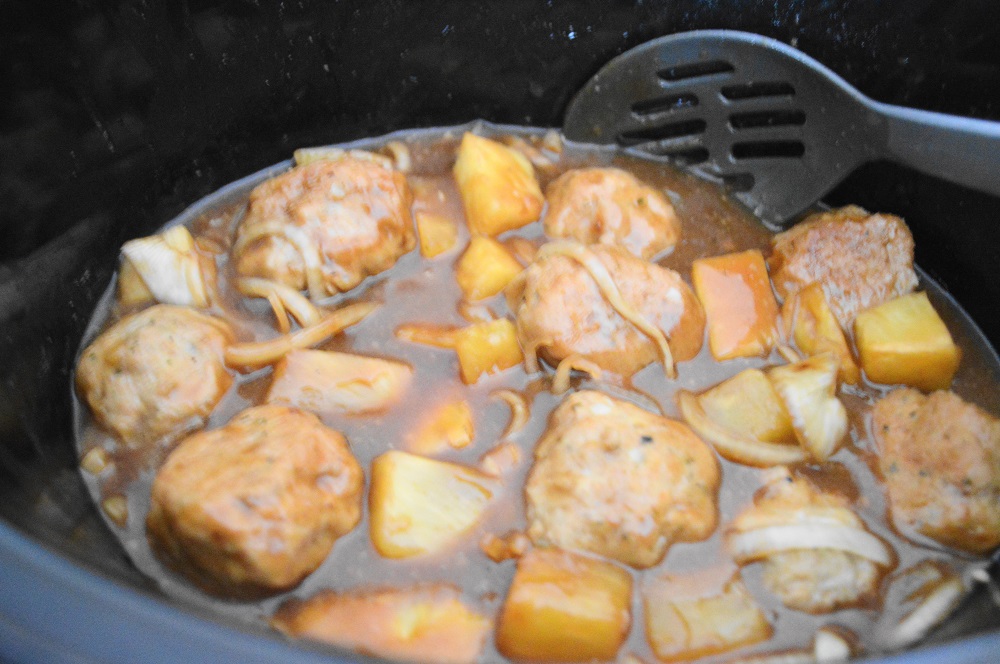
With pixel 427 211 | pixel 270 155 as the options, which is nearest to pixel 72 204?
pixel 270 155

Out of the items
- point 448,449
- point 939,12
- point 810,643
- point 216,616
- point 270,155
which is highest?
point 939,12

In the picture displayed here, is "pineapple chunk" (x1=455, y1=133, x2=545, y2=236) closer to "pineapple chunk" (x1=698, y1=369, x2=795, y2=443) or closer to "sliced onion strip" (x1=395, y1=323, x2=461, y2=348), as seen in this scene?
"sliced onion strip" (x1=395, y1=323, x2=461, y2=348)

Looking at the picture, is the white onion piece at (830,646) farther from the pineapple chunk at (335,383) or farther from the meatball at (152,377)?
the meatball at (152,377)

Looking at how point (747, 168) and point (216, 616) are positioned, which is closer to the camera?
point (216, 616)


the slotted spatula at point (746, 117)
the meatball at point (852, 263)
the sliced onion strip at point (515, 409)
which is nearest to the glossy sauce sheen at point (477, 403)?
the sliced onion strip at point (515, 409)

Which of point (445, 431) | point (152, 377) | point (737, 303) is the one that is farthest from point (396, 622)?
point (737, 303)

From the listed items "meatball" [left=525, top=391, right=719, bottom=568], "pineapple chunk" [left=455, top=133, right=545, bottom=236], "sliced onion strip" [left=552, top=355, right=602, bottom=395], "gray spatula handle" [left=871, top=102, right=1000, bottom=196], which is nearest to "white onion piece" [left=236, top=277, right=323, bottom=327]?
"pineapple chunk" [left=455, top=133, right=545, bottom=236]

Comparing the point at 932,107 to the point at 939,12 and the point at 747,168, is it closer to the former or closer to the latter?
the point at 939,12
